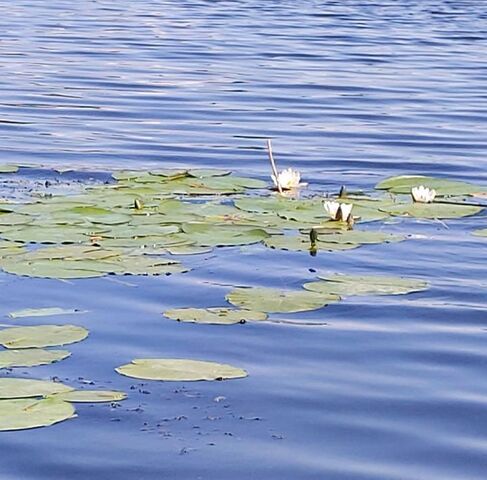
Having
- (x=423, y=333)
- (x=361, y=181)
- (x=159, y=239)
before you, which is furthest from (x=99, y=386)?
(x=361, y=181)

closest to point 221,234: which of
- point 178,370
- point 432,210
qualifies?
point 432,210

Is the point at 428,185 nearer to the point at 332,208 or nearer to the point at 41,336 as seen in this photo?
the point at 332,208

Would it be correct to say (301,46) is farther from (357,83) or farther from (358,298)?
(358,298)

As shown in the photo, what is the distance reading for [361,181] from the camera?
25.6 ft

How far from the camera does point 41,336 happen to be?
446 centimetres

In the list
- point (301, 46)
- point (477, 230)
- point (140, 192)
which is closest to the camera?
point (477, 230)

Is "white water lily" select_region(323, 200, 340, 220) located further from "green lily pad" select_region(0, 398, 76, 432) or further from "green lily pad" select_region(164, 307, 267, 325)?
"green lily pad" select_region(0, 398, 76, 432)

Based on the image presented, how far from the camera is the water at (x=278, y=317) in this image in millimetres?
3623

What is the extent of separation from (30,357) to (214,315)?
2.72ft

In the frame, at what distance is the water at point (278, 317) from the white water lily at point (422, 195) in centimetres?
32

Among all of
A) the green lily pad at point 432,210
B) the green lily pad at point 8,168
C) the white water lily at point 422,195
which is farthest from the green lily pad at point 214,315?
the green lily pad at point 8,168

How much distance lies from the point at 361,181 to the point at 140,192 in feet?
4.90

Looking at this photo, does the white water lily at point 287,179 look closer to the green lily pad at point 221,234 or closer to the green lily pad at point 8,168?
the green lily pad at point 221,234

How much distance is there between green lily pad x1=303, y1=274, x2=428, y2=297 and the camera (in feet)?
16.9
